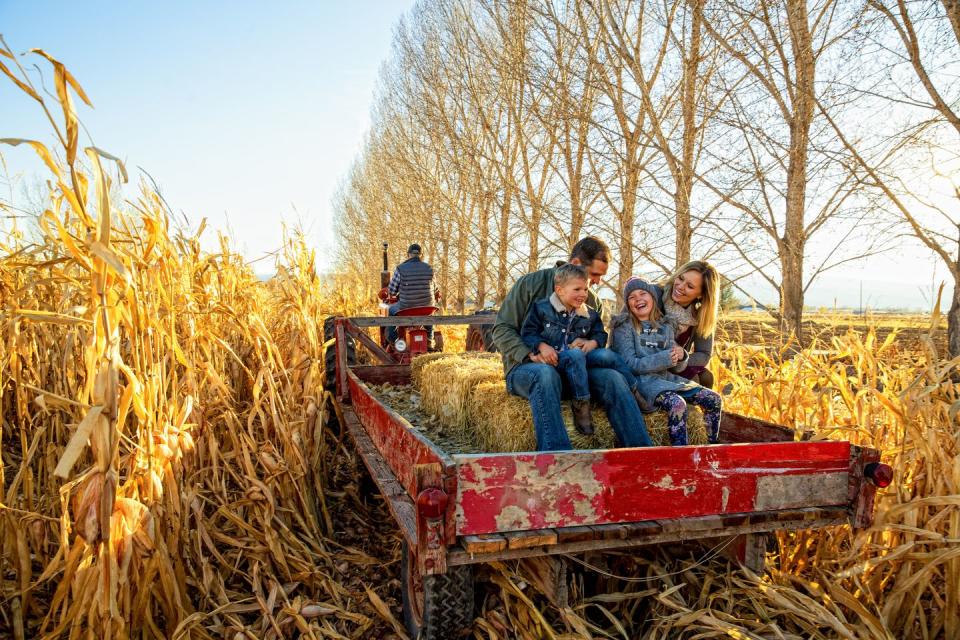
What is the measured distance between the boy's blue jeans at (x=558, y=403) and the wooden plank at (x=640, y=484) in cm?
63

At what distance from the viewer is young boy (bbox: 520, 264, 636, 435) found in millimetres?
3123

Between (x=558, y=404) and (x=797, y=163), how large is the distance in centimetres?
468

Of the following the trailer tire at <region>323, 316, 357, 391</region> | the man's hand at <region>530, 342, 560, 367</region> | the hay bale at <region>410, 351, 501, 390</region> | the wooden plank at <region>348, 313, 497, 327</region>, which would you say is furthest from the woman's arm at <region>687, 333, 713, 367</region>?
the trailer tire at <region>323, 316, 357, 391</region>

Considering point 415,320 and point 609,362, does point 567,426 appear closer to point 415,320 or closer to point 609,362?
point 609,362

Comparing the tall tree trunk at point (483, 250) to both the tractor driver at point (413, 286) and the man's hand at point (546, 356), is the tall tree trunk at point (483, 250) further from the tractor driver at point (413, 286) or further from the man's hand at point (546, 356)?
the man's hand at point (546, 356)

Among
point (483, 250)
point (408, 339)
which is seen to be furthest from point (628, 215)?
point (483, 250)

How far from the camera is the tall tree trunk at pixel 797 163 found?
5.83 metres

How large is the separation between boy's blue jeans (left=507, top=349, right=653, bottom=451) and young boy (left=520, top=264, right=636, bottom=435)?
81 millimetres

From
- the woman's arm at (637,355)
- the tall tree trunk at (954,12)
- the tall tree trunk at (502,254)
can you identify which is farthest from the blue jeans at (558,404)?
Result: the tall tree trunk at (502,254)

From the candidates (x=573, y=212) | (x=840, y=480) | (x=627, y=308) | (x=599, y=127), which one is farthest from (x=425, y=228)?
(x=840, y=480)

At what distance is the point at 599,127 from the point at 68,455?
6.13 m

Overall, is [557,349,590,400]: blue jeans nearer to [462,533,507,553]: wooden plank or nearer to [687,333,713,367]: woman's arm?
[687,333,713,367]: woman's arm

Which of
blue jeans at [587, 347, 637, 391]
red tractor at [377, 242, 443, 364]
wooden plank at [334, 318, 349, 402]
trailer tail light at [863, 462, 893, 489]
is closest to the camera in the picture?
trailer tail light at [863, 462, 893, 489]

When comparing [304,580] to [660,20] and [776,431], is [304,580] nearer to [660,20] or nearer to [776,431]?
[776,431]
